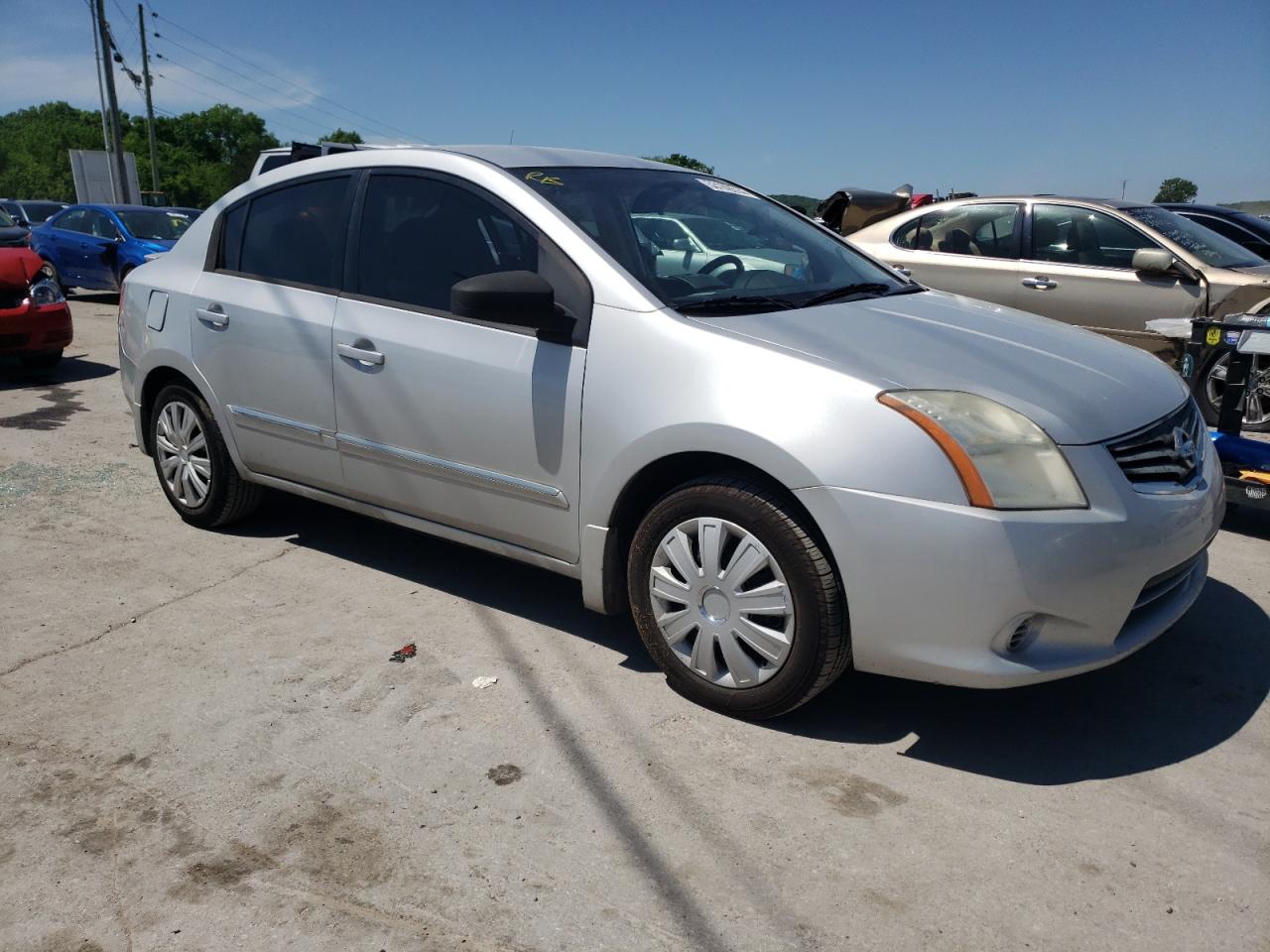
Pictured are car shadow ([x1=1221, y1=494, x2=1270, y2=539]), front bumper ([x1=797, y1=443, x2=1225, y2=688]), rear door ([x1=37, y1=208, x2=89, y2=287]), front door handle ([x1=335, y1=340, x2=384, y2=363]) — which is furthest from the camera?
rear door ([x1=37, y1=208, x2=89, y2=287])

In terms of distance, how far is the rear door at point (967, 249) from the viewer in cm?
788

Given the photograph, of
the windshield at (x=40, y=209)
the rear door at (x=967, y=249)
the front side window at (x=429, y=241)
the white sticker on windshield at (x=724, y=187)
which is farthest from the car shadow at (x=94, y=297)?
the white sticker on windshield at (x=724, y=187)

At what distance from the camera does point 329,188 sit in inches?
174

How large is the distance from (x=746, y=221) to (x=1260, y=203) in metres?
21.8

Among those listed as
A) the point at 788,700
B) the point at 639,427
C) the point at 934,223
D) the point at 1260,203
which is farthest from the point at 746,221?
the point at 1260,203

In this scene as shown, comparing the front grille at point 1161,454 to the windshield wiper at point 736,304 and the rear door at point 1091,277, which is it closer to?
the windshield wiper at point 736,304

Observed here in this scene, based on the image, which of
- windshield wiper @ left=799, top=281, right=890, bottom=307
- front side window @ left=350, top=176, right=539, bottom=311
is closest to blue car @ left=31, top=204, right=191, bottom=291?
front side window @ left=350, top=176, right=539, bottom=311

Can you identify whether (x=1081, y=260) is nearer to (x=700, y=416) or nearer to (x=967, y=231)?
(x=967, y=231)

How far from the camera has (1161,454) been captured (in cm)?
321

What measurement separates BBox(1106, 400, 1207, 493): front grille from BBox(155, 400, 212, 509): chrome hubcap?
3.94m

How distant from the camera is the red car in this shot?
902cm

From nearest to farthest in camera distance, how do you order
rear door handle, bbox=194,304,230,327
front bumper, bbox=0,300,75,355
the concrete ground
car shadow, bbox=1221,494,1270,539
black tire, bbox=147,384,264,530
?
1. the concrete ground
2. rear door handle, bbox=194,304,230,327
3. black tire, bbox=147,384,264,530
4. car shadow, bbox=1221,494,1270,539
5. front bumper, bbox=0,300,75,355

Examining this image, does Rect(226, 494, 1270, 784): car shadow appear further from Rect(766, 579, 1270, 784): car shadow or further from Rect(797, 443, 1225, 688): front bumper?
Rect(797, 443, 1225, 688): front bumper

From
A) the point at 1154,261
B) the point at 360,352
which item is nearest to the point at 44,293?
the point at 360,352
